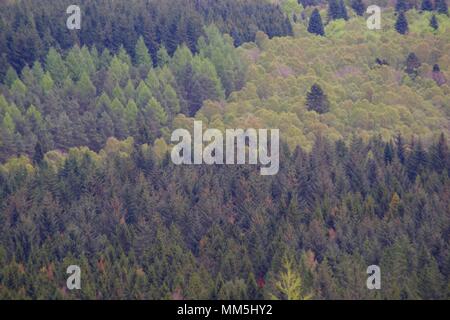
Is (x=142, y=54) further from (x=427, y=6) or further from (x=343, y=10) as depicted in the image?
(x=427, y=6)

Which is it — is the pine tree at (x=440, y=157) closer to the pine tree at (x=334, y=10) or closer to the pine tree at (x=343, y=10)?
the pine tree at (x=343, y=10)

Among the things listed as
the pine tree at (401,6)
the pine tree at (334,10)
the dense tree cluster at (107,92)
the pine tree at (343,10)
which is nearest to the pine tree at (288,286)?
the dense tree cluster at (107,92)

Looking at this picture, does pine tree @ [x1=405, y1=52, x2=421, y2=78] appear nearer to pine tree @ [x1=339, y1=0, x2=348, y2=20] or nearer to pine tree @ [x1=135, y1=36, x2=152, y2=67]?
pine tree @ [x1=339, y1=0, x2=348, y2=20]

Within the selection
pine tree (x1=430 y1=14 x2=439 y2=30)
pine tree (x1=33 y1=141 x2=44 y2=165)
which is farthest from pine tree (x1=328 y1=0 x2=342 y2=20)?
pine tree (x1=33 y1=141 x2=44 y2=165)

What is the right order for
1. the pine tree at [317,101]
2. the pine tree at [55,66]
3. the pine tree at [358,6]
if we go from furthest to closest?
the pine tree at [358,6], the pine tree at [55,66], the pine tree at [317,101]

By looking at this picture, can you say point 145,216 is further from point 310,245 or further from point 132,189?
point 310,245
